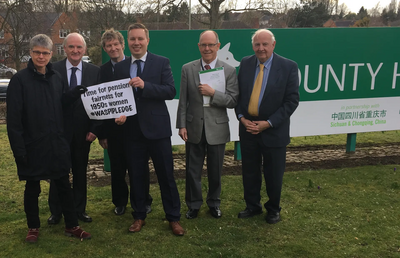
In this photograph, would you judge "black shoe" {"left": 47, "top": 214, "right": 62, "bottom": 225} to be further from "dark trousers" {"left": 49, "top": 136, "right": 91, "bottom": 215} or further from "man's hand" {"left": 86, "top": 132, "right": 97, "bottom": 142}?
"man's hand" {"left": 86, "top": 132, "right": 97, "bottom": 142}

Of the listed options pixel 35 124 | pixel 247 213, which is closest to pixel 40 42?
pixel 35 124

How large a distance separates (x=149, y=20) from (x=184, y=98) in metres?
26.7

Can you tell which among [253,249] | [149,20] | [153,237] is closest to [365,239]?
[253,249]

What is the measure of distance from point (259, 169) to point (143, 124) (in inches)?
62.0

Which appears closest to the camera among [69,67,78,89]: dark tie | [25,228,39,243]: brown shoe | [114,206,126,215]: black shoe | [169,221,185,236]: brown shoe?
[25,228,39,243]: brown shoe

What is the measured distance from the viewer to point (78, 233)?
4043 mm

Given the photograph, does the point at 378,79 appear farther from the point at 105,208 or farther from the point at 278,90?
the point at 105,208

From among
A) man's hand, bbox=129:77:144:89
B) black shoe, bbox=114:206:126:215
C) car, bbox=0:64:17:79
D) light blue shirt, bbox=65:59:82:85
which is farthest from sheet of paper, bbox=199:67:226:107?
car, bbox=0:64:17:79

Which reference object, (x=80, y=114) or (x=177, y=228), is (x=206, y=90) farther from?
(x=177, y=228)

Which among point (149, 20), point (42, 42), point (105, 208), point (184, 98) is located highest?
point (149, 20)

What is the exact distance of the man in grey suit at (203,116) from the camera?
14.4ft

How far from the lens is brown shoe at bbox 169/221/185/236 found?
4.13 meters

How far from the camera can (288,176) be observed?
21.2 ft

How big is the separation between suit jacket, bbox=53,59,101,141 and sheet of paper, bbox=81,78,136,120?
0.32 feet
